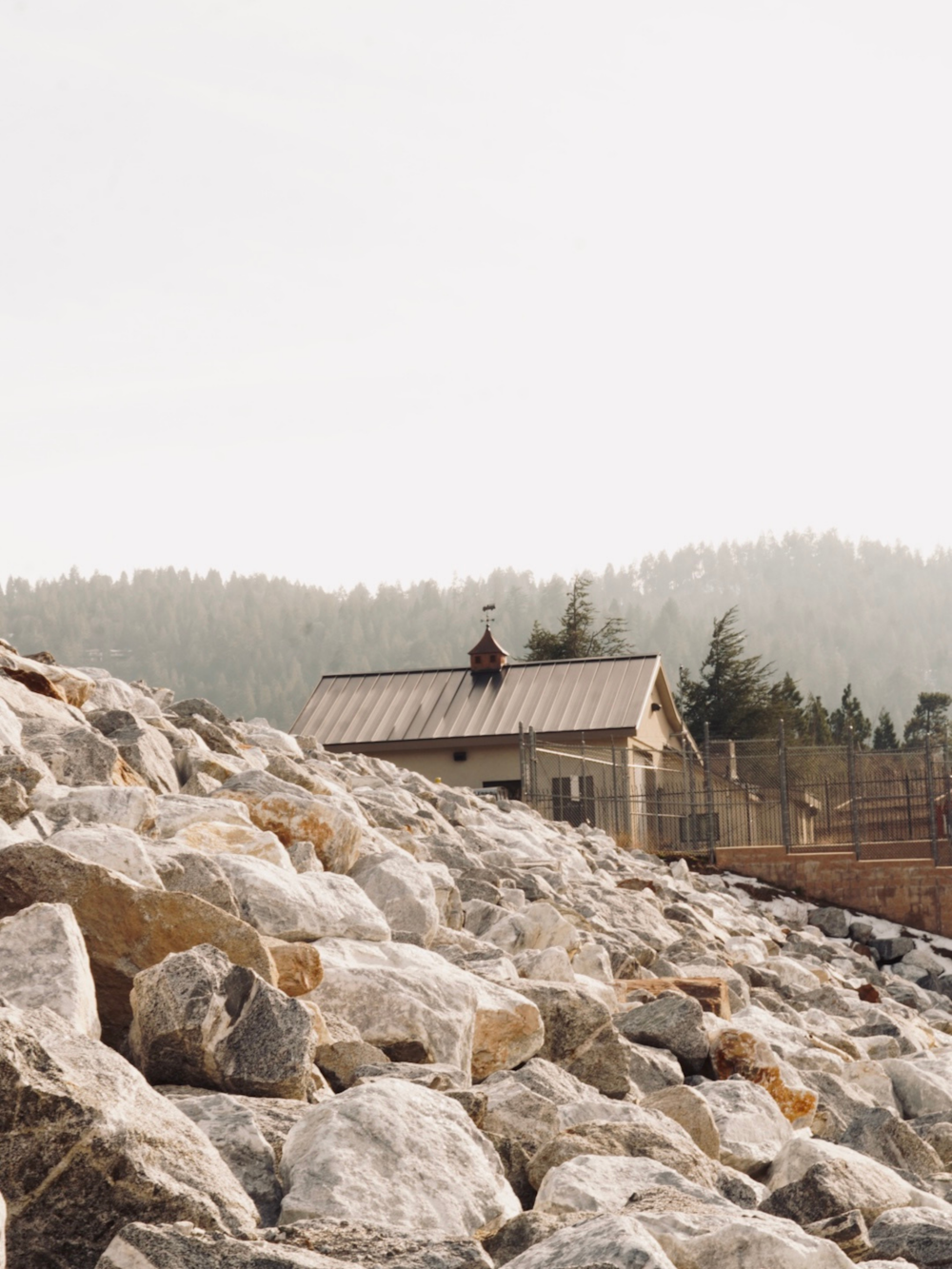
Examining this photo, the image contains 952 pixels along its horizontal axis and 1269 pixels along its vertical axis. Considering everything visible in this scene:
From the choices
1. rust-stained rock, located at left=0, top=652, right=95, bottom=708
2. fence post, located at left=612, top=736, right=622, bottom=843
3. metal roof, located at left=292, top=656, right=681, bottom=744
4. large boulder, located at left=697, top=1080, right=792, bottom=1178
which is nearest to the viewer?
large boulder, located at left=697, top=1080, right=792, bottom=1178

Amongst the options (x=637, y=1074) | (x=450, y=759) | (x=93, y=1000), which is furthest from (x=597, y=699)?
(x=93, y=1000)

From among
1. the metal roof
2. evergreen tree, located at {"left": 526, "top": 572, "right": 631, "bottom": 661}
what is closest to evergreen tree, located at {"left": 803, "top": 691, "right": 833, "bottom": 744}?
evergreen tree, located at {"left": 526, "top": 572, "right": 631, "bottom": 661}

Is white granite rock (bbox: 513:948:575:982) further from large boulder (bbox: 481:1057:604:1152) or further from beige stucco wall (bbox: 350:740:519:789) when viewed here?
beige stucco wall (bbox: 350:740:519:789)

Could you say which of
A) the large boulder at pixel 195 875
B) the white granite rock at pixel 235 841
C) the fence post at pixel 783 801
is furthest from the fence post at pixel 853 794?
the large boulder at pixel 195 875

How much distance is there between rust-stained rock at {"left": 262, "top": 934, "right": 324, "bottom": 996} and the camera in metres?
4.45

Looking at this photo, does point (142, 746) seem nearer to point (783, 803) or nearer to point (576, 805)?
point (783, 803)

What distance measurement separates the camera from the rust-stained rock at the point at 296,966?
4.45m

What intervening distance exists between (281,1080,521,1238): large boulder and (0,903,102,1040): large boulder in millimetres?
712

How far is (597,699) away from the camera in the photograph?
104 ft

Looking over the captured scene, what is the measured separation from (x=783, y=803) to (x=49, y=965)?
17.8m

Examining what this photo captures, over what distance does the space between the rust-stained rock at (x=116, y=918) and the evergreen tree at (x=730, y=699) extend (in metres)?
47.1

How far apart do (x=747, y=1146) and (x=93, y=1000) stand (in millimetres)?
2443

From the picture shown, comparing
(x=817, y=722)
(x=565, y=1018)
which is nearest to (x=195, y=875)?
(x=565, y=1018)

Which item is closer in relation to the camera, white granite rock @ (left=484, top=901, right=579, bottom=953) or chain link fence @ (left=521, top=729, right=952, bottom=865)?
white granite rock @ (left=484, top=901, right=579, bottom=953)
